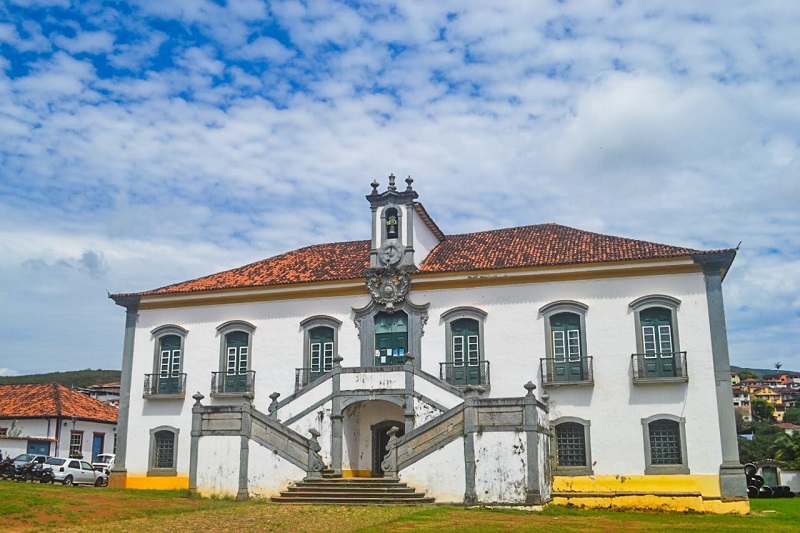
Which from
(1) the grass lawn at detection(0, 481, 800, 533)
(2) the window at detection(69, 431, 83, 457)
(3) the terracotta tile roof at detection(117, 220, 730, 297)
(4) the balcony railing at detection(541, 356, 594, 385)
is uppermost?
(3) the terracotta tile roof at detection(117, 220, 730, 297)

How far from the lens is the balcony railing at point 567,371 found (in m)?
20.8

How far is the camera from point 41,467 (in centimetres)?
2442

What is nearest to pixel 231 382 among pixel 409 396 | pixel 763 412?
pixel 409 396

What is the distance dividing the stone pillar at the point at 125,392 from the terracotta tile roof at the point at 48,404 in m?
7.83

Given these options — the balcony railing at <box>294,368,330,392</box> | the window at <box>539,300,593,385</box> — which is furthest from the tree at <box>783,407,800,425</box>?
the balcony railing at <box>294,368,330,392</box>

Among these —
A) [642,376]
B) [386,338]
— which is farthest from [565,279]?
[386,338]

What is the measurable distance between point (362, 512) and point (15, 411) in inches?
859

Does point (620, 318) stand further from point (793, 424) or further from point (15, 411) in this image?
point (793, 424)

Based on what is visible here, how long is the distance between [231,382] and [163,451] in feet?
9.95

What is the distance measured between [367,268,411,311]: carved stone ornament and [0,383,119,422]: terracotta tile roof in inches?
624

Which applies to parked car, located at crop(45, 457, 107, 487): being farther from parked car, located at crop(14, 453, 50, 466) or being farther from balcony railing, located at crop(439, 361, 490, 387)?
balcony railing, located at crop(439, 361, 490, 387)

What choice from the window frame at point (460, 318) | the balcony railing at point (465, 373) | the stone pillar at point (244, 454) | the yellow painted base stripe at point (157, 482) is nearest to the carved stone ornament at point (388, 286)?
the window frame at point (460, 318)

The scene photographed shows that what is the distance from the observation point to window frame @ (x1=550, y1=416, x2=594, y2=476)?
2036 cm

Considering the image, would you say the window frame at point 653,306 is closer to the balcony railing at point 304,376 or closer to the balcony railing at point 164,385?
the balcony railing at point 304,376
